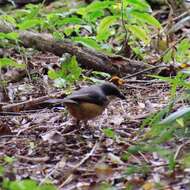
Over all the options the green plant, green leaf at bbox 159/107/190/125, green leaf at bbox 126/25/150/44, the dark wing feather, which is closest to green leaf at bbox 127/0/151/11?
green leaf at bbox 126/25/150/44

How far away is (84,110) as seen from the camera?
4.28m

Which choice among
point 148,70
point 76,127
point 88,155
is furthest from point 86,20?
point 88,155

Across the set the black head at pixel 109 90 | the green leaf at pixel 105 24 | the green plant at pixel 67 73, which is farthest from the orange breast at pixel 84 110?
the green leaf at pixel 105 24

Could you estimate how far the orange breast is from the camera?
4270mm

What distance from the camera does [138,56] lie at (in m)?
6.42

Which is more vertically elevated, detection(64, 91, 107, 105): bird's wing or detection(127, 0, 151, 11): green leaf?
detection(127, 0, 151, 11): green leaf

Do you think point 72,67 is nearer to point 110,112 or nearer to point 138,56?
point 110,112

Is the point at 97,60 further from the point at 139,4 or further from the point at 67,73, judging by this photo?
the point at 139,4

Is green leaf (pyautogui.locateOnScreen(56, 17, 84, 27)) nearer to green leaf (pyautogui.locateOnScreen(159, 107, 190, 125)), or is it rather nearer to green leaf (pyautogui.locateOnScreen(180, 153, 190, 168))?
green leaf (pyautogui.locateOnScreen(159, 107, 190, 125))

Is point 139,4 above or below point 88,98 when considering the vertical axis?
above

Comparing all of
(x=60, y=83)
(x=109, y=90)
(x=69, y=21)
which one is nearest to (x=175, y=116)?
(x=109, y=90)

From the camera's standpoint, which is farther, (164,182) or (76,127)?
(76,127)

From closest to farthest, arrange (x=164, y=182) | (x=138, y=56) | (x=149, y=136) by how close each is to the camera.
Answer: (x=164, y=182), (x=149, y=136), (x=138, y=56)

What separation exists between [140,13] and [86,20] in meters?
1.04
